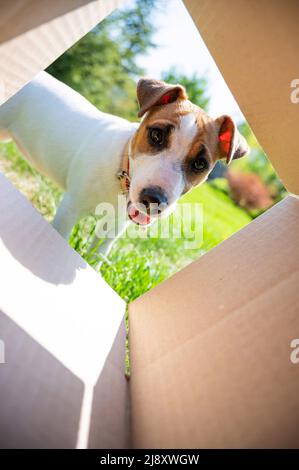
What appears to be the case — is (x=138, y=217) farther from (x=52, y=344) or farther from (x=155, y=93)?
(x=52, y=344)

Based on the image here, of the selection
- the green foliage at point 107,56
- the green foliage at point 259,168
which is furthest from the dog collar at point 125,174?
the green foliage at point 259,168

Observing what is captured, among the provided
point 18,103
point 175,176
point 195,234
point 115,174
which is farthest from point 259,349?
point 195,234

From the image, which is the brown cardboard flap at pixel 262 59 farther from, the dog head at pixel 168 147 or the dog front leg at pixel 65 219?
the dog front leg at pixel 65 219

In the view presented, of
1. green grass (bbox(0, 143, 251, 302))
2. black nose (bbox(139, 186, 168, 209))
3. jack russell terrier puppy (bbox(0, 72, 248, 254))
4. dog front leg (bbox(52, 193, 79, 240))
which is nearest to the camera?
black nose (bbox(139, 186, 168, 209))

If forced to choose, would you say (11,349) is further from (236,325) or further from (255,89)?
(255,89)

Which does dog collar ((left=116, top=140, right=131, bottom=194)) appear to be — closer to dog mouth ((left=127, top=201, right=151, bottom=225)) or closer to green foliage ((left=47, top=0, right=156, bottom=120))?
dog mouth ((left=127, top=201, right=151, bottom=225))

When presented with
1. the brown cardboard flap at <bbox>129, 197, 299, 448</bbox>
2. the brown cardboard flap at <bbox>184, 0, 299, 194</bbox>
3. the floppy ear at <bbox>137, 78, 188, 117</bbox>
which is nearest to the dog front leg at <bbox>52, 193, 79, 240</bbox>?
the floppy ear at <bbox>137, 78, 188, 117</bbox>

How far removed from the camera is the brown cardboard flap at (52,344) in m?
0.79

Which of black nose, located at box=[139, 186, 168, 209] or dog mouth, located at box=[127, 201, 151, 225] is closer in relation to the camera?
black nose, located at box=[139, 186, 168, 209]

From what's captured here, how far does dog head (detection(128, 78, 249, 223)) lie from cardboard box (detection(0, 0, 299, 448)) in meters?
0.46

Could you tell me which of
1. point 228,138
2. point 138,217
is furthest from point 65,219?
point 228,138

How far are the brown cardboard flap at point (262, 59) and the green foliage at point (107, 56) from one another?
6512 mm

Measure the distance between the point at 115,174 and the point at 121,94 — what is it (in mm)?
8915

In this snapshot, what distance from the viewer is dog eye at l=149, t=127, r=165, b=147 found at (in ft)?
7.07
